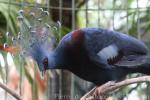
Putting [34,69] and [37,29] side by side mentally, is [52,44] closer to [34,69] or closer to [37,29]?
[37,29]

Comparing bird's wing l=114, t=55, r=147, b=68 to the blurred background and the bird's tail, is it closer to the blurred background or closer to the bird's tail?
the bird's tail

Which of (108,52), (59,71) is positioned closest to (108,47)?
(108,52)

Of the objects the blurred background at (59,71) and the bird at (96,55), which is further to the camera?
the blurred background at (59,71)

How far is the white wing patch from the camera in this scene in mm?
1519

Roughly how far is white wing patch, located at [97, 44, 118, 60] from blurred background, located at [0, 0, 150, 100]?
467mm

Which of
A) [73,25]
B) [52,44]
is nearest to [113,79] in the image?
[52,44]

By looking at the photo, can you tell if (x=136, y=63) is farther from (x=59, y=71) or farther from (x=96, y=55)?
(x=59, y=71)

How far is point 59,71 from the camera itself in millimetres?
2389

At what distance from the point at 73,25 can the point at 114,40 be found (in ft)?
2.56

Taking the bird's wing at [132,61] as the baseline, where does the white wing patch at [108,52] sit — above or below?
above

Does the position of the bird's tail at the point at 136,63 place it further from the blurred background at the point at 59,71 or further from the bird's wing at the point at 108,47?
the blurred background at the point at 59,71

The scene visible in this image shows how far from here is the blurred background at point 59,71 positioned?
2.13m

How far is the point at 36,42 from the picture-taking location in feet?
4.52

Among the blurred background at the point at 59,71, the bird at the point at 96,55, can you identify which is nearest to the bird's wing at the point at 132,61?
the bird at the point at 96,55
